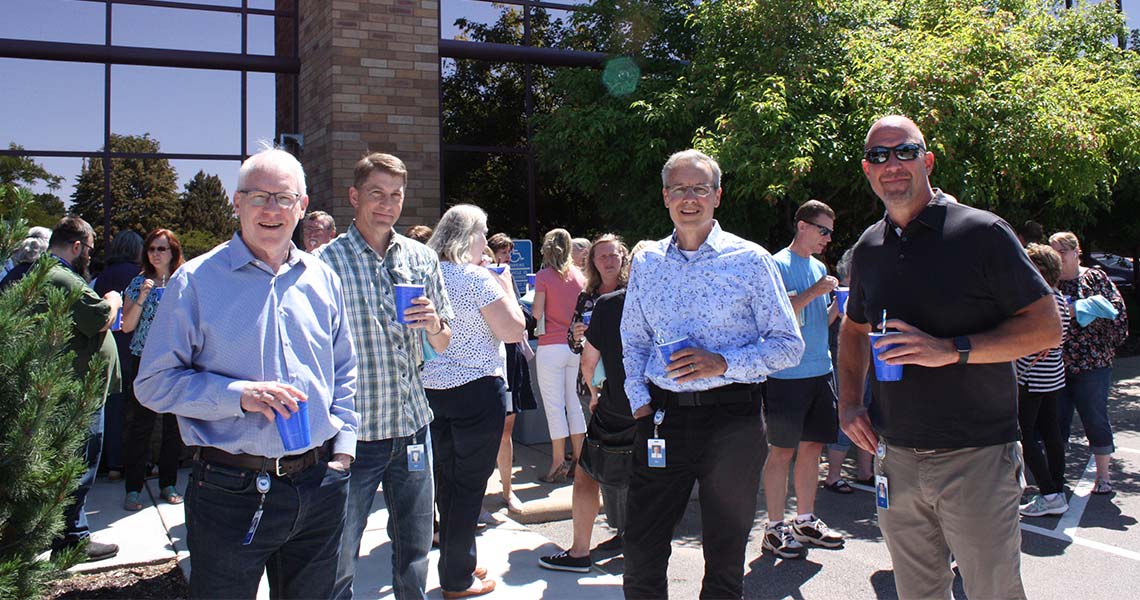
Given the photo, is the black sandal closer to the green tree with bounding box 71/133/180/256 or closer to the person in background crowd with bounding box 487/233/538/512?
the person in background crowd with bounding box 487/233/538/512

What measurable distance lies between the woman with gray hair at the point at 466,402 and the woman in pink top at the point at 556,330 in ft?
8.19

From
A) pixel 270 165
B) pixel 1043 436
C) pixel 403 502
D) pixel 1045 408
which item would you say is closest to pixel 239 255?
pixel 270 165

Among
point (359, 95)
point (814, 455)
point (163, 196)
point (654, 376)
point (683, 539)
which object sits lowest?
point (683, 539)

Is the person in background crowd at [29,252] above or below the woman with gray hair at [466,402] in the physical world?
above

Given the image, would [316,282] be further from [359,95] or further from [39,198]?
[39,198]

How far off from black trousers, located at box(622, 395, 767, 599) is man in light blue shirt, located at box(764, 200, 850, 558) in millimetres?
1761

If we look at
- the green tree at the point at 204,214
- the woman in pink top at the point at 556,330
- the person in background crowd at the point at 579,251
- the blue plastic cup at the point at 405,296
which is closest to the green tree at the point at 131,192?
the green tree at the point at 204,214

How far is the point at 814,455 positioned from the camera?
16.9 feet

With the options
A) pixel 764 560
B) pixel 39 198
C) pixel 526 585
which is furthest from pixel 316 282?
pixel 39 198

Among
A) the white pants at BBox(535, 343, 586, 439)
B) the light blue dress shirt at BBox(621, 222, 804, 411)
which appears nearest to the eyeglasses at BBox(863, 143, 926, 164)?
the light blue dress shirt at BBox(621, 222, 804, 411)

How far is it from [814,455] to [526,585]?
1934 mm

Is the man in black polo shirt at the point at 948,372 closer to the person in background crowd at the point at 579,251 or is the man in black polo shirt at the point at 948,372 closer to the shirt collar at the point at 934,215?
the shirt collar at the point at 934,215

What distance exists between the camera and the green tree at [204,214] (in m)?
9.67

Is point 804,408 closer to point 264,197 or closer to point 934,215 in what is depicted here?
point 934,215
